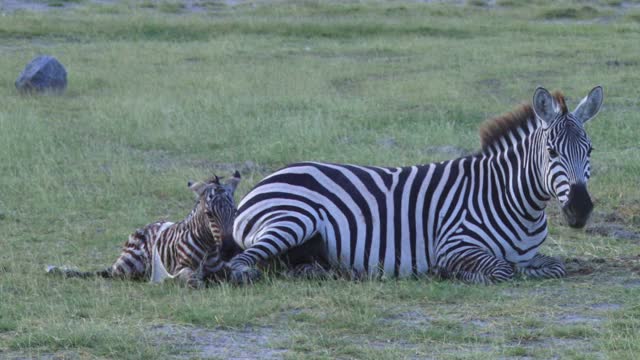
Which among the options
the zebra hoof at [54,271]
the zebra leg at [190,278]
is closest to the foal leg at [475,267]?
the zebra leg at [190,278]

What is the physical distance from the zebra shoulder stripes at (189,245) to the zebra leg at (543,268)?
1888 millimetres

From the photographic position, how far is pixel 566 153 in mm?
7293

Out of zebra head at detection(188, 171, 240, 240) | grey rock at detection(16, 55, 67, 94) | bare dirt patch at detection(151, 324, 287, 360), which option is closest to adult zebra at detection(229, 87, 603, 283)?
zebra head at detection(188, 171, 240, 240)

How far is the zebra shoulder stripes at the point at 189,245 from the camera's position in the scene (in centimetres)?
697

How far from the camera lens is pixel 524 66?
19.7 m

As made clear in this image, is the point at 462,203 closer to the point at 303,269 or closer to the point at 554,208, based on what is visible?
the point at 303,269

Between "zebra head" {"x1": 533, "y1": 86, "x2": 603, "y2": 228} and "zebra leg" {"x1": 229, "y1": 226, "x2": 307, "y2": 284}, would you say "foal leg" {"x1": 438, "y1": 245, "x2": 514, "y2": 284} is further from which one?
"zebra leg" {"x1": 229, "y1": 226, "x2": 307, "y2": 284}

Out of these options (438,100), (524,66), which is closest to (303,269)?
(438,100)

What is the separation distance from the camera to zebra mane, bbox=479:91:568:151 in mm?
7801

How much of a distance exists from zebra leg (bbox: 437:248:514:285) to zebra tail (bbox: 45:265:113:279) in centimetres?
210

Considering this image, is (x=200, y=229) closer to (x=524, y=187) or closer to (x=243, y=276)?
→ (x=243, y=276)

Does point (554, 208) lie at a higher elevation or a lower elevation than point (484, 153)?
lower

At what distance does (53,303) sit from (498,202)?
2790 mm

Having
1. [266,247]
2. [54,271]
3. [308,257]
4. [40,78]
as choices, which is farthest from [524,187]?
[40,78]
